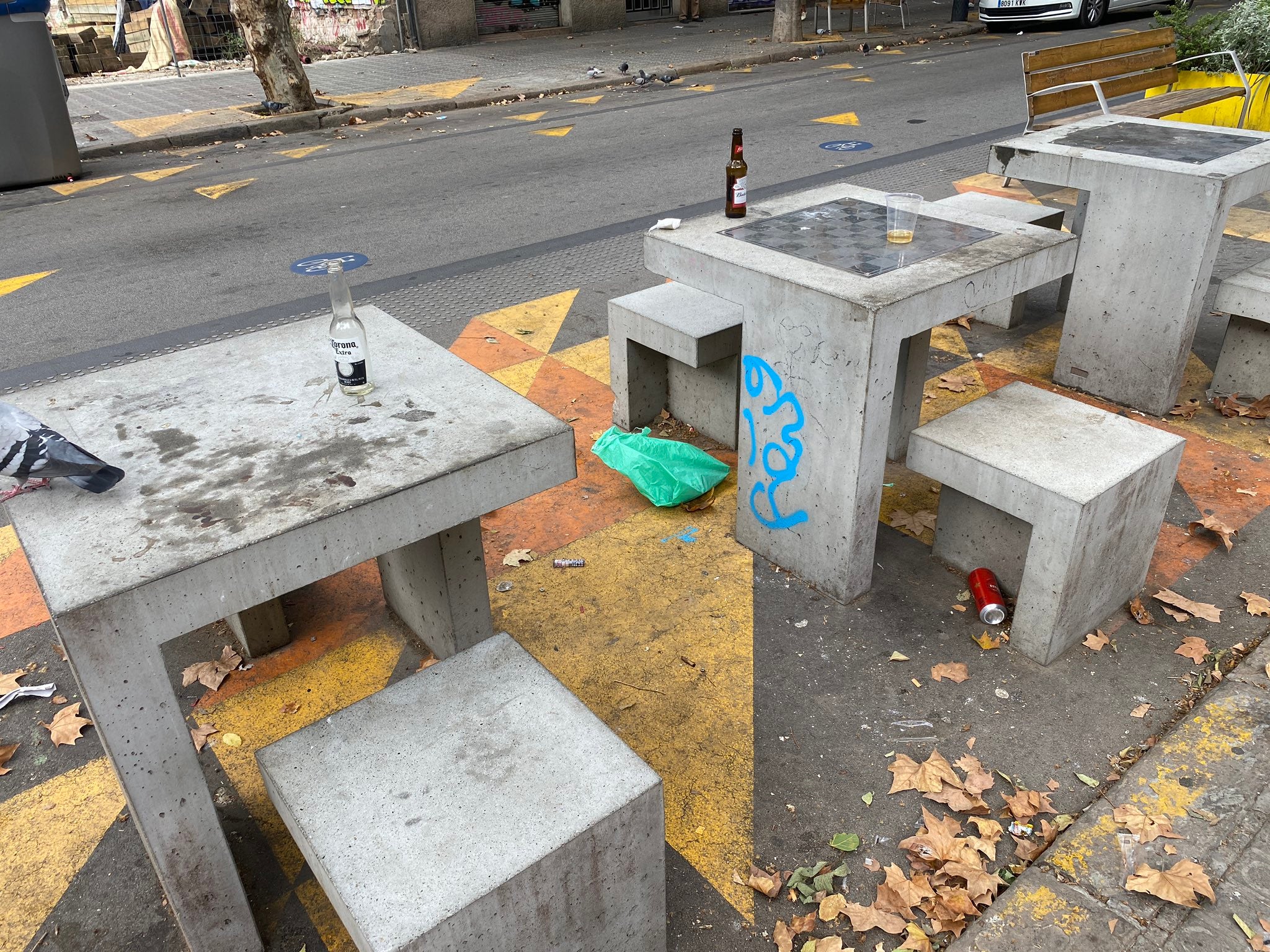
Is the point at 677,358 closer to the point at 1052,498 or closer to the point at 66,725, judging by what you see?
the point at 1052,498

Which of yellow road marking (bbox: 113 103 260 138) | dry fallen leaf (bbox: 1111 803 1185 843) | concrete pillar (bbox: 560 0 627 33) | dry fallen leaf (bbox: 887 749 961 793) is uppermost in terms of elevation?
concrete pillar (bbox: 560 0 627 33)

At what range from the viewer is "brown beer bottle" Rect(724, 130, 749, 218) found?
148 inches

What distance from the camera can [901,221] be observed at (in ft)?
11.5

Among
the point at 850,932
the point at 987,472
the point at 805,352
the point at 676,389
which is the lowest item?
the point at 850,932

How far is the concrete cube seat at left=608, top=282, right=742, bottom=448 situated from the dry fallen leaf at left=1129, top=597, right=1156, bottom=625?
1.85 meters

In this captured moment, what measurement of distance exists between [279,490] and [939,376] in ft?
12.9

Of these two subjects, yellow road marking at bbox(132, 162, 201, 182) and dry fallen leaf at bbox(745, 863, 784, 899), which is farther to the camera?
yellow road marking at bbox(132, 162, 201, 182)

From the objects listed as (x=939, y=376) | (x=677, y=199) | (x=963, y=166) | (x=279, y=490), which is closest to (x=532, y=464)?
(x=279, y=490)

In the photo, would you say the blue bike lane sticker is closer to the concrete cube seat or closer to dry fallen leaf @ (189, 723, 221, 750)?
the concrete cube seat

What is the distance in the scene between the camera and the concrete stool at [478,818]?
6.04 feet

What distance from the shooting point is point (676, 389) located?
15.5 ft

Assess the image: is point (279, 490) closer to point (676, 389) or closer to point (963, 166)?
point (676, 389)

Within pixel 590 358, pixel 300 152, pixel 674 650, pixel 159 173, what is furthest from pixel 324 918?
pixel 300 152

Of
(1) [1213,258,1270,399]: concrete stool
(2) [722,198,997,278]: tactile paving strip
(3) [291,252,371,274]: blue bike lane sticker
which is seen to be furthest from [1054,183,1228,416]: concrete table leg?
(3) [291,252,371,274]: blue bike lane sticker
